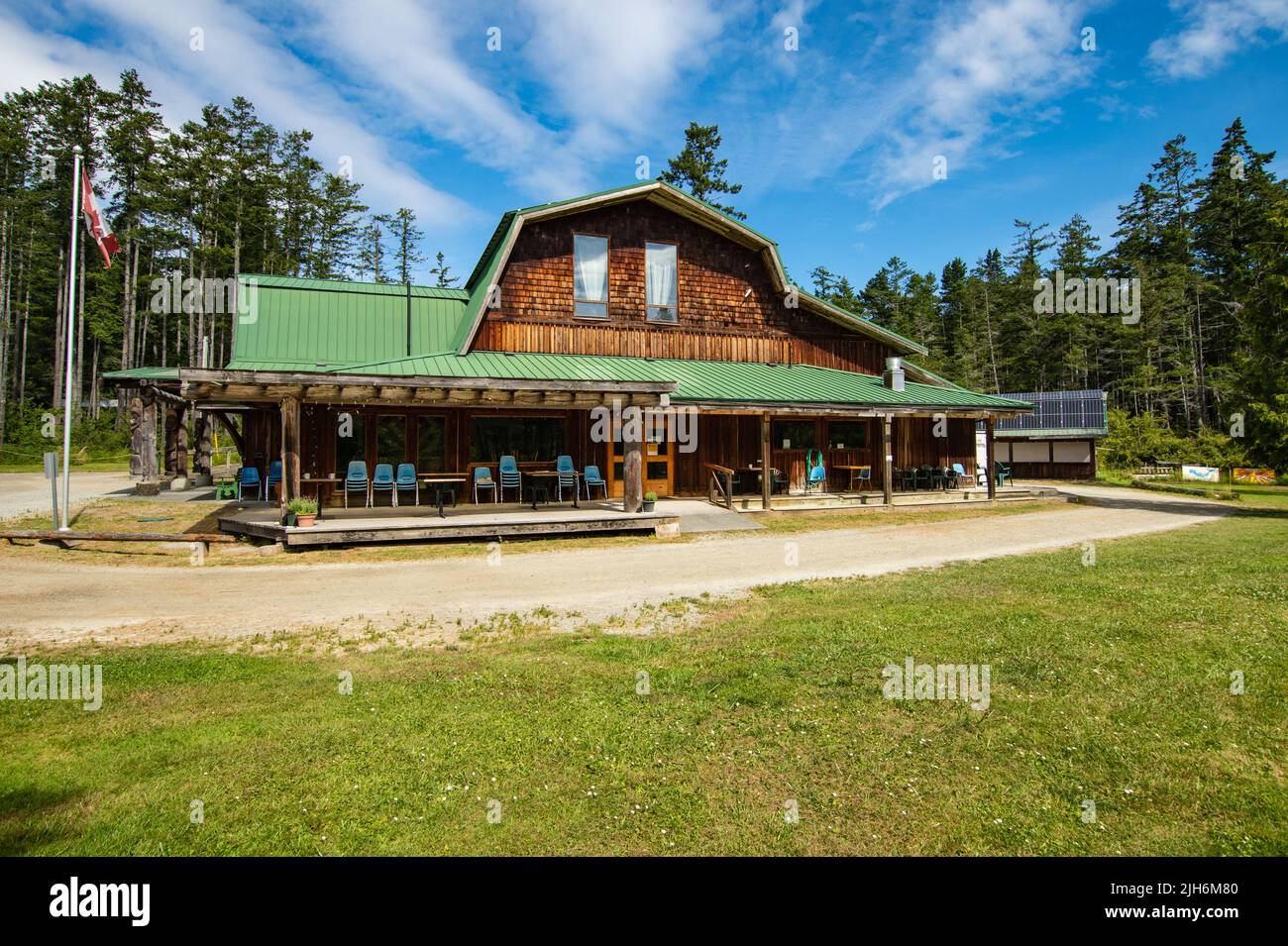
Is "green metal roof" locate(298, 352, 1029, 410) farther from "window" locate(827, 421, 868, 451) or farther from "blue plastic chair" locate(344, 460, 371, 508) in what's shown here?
"blue plastic chair" locate(344, 460, 371, 508)

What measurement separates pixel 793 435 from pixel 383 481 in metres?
12.4

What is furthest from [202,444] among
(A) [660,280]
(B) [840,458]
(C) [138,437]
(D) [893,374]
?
(D) [893,374]

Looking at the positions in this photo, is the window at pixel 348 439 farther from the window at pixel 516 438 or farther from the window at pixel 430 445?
the window at pixel 516 438

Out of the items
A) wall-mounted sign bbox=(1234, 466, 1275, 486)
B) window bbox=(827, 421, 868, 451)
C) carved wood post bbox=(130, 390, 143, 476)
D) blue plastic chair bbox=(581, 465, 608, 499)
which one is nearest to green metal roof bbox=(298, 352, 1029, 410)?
window bbox=(827, 421, 868, 451)

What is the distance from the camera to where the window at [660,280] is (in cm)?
2051

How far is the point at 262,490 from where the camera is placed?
59.3 ft

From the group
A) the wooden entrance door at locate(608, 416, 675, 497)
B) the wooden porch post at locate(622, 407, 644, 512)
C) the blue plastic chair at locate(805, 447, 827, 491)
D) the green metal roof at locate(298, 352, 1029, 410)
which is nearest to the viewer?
the wooden porch post at locate(622, 407, 644, 512)

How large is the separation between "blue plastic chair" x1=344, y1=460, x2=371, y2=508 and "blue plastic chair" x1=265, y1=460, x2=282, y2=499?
5.08 ft

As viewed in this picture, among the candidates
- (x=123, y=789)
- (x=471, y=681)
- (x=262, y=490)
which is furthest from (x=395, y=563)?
(x=262, y=490)

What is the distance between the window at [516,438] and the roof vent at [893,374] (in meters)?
11.1

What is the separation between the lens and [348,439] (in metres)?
16.5

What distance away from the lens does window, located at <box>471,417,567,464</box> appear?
57.4ft

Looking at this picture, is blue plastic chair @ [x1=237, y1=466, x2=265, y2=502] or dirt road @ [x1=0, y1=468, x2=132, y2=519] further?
blue plastic chair @ [x1=237, y1=466, x2=265, y2=502]
